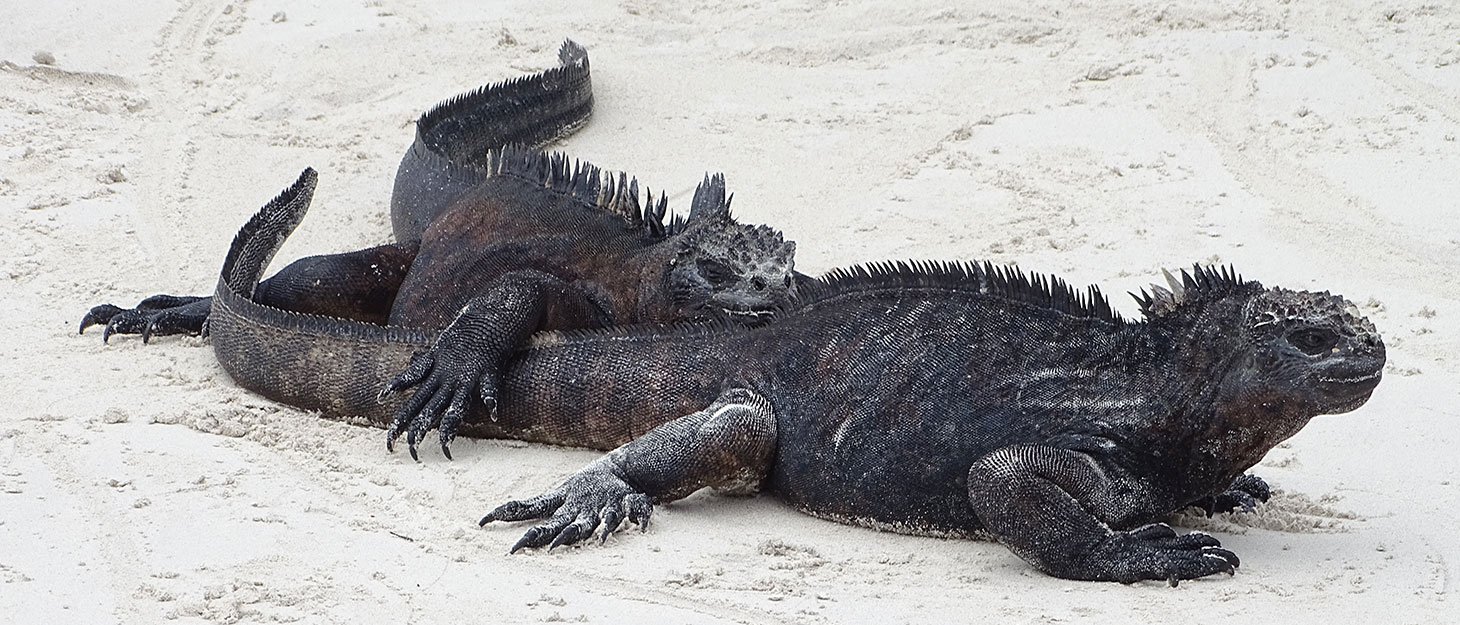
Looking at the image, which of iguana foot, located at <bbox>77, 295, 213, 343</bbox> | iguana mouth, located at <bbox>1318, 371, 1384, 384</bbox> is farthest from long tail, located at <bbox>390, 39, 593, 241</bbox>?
iguana mouth, located at <bbox>1318, 371, 1384, 384</bbox>

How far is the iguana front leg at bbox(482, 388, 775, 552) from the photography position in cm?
512

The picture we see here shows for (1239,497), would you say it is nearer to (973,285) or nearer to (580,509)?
(973,285)

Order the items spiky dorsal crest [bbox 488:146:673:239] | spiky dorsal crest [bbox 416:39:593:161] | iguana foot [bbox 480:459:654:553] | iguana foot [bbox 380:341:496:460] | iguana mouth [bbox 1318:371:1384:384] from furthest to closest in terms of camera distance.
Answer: spiky dorsal crest [bbox 416:39:593:161] → spiky dorsal crest [bbox 488:146:673:239] → iguana foot [bbox 380:341:496:460] → iguana foot [bbox 480:459:654:553] → iguana mouth [bbox 1318:371:1384:384]

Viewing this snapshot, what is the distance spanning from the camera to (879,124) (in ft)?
30.2

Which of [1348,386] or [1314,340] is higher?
[1314,340]

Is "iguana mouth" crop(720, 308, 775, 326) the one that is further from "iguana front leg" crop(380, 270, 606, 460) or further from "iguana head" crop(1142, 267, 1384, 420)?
"iguana head" crop(1142, 267, 1384, 420)

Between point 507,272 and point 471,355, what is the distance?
0.70m

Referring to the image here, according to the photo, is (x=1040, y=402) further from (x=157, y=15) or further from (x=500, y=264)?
(x=157, y=15)

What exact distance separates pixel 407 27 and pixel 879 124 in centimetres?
314

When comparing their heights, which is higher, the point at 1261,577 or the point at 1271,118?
the point at 1271,118

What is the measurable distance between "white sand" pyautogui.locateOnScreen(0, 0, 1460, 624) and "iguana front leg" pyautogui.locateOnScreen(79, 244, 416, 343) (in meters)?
0.20

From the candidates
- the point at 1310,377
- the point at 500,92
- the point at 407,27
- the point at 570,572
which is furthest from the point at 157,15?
the point at 1310,377

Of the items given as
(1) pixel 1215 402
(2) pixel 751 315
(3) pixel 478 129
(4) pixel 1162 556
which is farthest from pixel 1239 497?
(3) pixel 478 129

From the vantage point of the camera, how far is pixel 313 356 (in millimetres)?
6176
